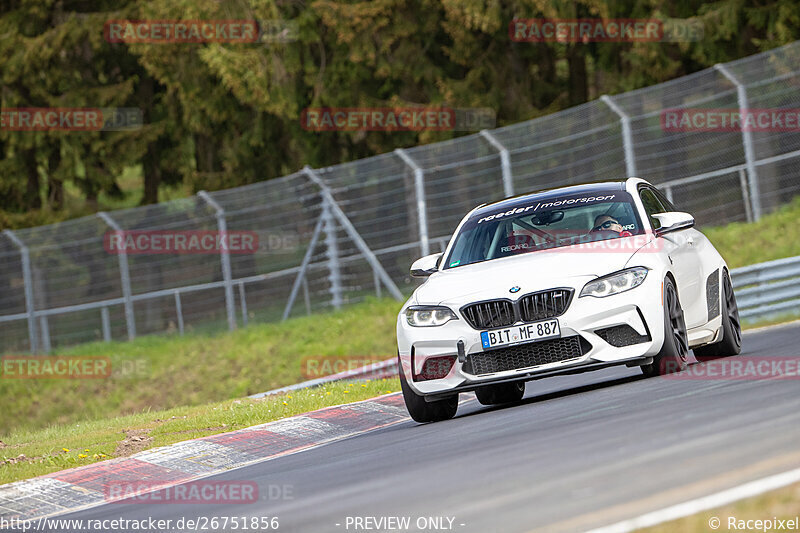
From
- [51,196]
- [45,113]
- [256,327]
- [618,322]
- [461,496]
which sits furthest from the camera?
[51,196]

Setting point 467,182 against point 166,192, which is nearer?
point 467,182

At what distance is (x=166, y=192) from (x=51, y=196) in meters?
3.90

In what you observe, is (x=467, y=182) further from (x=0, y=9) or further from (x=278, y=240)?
(x=0, y=9)

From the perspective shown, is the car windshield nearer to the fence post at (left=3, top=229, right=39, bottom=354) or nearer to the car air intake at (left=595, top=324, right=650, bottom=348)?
the car air intake at (left=595, top=324, right=650, bottom=348)

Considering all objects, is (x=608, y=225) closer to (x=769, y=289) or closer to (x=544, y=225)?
(x=544, y=225)

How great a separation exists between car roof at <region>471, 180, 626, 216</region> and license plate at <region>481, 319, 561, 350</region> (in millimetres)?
1857

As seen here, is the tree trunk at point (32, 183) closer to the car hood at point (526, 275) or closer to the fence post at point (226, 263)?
the fence post at point (226, 263)

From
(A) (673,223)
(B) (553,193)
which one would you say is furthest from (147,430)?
(A) (673,223)

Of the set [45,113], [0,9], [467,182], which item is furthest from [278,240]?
[0,9]

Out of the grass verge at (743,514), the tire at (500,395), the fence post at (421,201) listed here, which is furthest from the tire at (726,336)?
the fence post at (421,201)

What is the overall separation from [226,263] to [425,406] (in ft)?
49.1

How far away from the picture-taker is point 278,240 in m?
24.8

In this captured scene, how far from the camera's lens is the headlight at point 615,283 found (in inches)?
372

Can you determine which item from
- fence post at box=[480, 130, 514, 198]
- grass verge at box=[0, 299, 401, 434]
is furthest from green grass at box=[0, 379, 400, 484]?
fence post at box=[480, 130, 514, 198]
